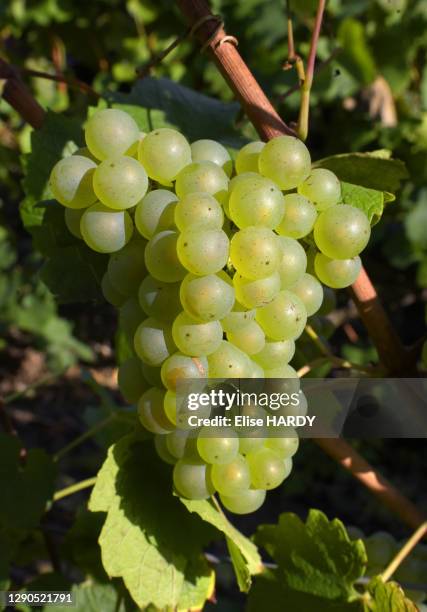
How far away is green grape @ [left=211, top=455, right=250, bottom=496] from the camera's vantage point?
23.3 inches

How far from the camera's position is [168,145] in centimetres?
56

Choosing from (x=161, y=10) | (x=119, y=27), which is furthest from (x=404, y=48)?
(x=119, y=27)

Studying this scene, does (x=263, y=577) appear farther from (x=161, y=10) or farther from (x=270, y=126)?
(x=161, y=10)

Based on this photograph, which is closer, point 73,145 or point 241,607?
point 73,145

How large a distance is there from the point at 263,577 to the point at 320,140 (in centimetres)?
180

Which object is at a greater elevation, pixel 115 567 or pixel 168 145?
pixel 168 145


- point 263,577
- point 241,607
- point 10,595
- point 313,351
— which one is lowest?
Result: point 241,607

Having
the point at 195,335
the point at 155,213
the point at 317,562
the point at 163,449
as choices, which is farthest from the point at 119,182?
the point at 317,562

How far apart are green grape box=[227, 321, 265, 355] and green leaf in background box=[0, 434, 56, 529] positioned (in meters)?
0.40

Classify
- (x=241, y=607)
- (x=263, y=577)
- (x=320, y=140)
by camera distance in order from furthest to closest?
1. (x=320, y=140)
2. (x=241, y=607)
3. (x=263, y=577)

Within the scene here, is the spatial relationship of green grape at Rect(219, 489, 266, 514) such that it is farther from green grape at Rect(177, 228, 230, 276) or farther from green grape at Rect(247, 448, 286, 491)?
green grape at Rect(177, 228, 230, 276)

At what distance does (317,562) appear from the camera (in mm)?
705

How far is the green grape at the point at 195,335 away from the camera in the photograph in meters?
0.54

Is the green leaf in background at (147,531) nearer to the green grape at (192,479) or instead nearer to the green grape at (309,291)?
the green grape at (192,479)
